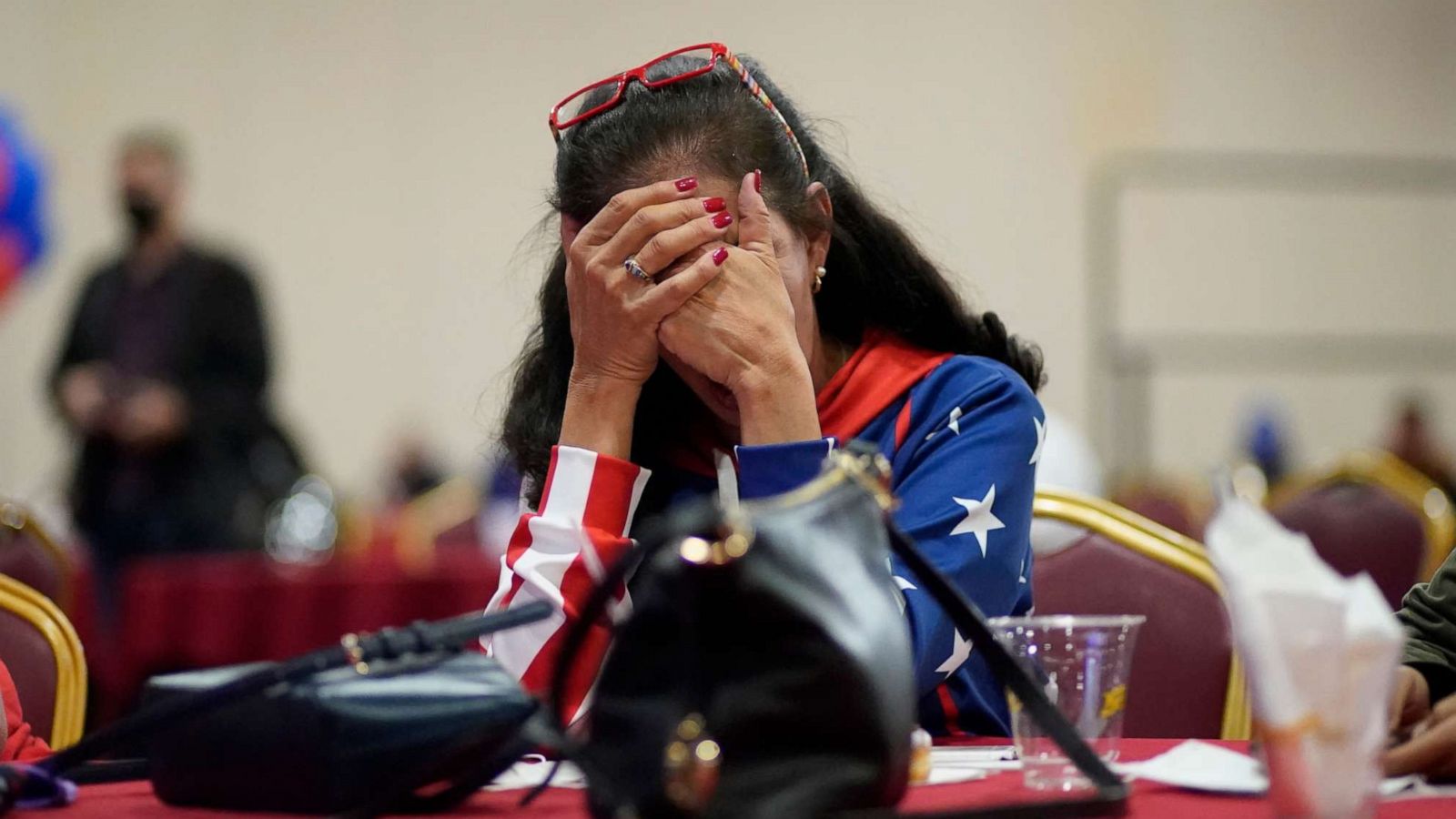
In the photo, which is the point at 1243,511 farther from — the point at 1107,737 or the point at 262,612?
the point at 262,612

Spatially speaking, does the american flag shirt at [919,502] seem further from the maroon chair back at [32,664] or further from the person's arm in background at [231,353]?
the person's arm in background at [231,353]

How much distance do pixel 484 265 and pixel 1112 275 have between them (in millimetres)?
3534

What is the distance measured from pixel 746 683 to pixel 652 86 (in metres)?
0.85

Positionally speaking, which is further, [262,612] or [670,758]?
[262,612]

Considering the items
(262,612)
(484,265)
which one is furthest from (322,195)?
(262,612)

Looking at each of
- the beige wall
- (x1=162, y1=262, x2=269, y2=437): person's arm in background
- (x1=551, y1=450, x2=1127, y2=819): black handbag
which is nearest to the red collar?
(x1=551, y1=450, x2=1127, y2=819): black handbag

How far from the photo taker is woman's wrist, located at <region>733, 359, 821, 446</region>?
1.39 meters

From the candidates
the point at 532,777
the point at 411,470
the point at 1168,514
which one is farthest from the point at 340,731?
the point at 411,470

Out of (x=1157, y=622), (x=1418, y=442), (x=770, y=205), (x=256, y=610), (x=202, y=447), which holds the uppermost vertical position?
(x=770, y=205)

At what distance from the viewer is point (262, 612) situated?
4.02 m

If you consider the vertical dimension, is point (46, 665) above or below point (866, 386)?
below

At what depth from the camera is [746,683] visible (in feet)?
2.58

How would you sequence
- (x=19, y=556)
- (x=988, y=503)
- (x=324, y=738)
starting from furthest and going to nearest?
(x=19, y=556), (x=988, y=503), (x=324, y=738)

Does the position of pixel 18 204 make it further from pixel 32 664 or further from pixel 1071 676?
pixel 1071 676
